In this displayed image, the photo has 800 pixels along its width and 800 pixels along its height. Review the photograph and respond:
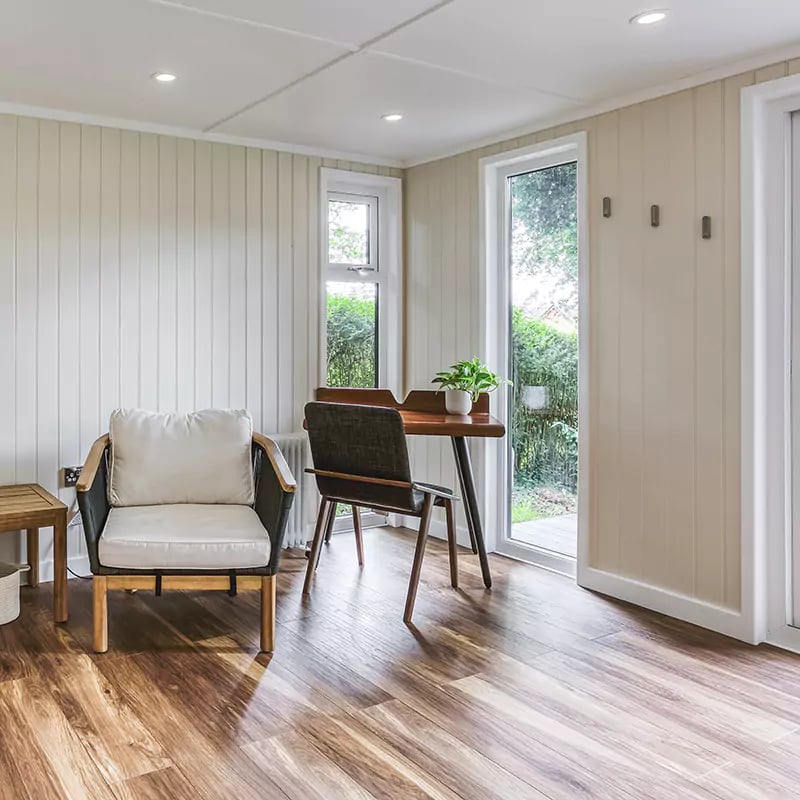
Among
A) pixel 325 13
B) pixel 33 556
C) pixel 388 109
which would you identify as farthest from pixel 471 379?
pixel 33 556

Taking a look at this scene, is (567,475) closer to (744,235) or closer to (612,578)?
(612,578)

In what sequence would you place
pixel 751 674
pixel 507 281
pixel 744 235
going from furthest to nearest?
pixel 507 281
pixel 744 235
pixel 751 674

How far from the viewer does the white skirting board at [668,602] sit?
3266 mm

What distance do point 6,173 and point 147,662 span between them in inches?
89.8

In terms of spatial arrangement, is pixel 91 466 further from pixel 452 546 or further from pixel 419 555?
pixel 452 546

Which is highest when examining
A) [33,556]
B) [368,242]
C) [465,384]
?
[368,242]

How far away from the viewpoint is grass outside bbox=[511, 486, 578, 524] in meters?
4.17

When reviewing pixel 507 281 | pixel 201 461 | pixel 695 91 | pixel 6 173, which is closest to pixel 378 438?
pixel 201 461

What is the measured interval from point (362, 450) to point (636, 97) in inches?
74.1

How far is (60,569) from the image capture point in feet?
11.1

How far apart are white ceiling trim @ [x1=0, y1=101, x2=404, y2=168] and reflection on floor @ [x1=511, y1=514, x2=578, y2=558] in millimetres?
2243

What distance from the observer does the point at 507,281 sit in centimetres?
446

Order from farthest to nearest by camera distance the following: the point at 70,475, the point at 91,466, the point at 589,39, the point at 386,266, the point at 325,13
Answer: the point at 386,266 → the point at 70,475 → the point at 91,466 → the point at 589,39 → the point at 325,13

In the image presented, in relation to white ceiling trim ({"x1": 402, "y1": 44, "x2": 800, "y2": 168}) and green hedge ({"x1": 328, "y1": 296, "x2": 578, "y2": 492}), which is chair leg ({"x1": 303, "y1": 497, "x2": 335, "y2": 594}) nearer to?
green hedge ({"x1": 328, "y1": 296, "x2": 578, "y2": 492})
